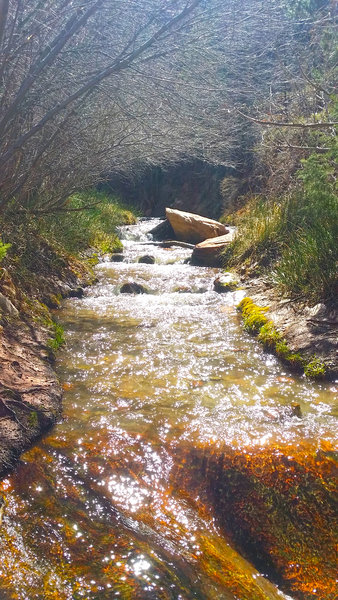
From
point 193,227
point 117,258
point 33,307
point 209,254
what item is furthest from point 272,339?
point 193,227

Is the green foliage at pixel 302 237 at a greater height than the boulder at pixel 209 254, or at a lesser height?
greater

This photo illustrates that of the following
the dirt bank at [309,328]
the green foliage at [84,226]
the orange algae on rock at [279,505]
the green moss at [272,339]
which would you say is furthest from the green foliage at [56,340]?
the dirt bank at [309,328]

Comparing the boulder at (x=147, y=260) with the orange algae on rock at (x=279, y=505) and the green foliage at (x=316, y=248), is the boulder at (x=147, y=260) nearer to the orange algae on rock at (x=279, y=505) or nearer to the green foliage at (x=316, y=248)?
the green foliage at (x=316, y=248)

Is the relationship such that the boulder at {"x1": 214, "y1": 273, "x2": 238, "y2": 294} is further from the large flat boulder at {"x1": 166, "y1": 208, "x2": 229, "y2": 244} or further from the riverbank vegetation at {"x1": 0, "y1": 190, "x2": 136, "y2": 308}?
the large flat boulder at {"x1": 166, "y1": 208, "x2": 229, "y2": 244}

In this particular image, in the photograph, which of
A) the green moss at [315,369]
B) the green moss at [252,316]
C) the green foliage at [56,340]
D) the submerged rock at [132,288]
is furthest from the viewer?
the submerged rock at [132,288]

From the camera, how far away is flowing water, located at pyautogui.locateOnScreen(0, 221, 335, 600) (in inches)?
74.0

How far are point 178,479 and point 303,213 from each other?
19.3 ft

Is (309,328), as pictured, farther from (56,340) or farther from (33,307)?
(33,307)

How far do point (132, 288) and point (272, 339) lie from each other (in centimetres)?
320

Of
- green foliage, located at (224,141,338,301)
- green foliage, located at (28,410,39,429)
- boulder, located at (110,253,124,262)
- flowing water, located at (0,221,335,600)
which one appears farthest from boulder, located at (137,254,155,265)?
green foliage, located at (28,410,39,429)

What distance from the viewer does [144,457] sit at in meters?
2.72

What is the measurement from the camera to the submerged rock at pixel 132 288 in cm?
722

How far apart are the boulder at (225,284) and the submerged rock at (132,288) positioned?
1.26m

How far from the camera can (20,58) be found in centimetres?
383
